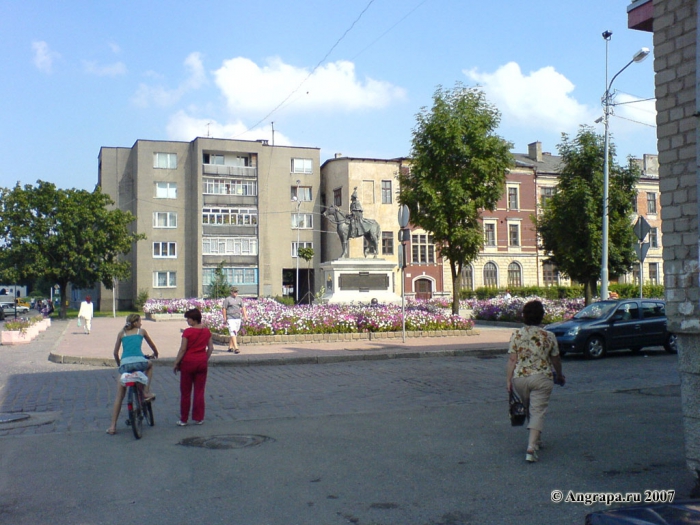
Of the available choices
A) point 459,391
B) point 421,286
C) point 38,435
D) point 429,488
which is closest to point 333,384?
point 459,391

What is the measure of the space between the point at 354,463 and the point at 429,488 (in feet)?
3.85

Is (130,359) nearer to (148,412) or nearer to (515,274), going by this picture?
(148,412)

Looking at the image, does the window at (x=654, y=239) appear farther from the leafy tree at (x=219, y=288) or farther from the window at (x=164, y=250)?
the window at (x=164, y=250)

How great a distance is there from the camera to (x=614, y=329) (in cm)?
1780

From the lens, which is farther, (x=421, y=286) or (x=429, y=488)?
(x=421, y=286)

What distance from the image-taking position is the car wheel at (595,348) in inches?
688

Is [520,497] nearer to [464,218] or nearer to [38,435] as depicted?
[38,435]

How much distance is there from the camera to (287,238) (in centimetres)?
6519

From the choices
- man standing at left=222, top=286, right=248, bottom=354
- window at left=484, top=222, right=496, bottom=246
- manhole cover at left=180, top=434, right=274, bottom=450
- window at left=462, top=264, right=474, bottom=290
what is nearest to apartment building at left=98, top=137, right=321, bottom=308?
window at left=462, top=264, right=474, bottom=290

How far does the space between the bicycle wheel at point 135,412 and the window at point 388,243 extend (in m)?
57.1

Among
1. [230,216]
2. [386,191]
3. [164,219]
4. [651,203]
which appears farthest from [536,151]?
[164,219]

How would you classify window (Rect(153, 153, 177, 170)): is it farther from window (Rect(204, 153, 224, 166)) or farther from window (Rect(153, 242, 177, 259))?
window (Rect(153, 242, 177, 259))

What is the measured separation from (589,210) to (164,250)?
41636 mm

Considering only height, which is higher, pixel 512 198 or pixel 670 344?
pixel 512 198
